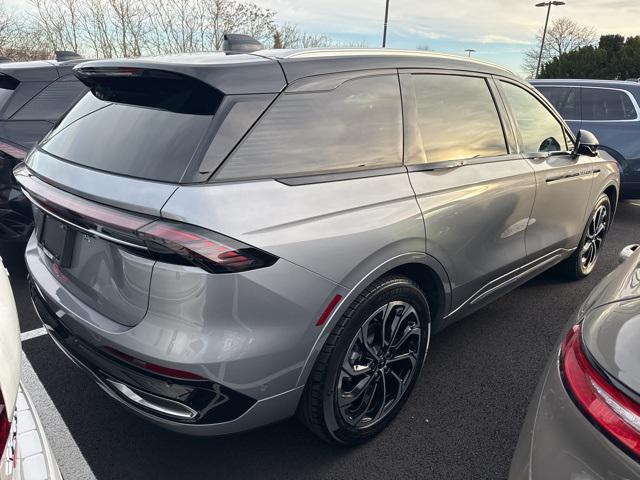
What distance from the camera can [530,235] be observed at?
321cm

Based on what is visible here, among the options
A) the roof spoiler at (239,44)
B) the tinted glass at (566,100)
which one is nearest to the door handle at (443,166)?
the roof spoiler at (239,44)

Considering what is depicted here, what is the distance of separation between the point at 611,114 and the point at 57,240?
686 centimetres

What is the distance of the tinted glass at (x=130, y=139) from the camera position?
5.84 feet

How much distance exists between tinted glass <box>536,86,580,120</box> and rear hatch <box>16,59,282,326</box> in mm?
6222

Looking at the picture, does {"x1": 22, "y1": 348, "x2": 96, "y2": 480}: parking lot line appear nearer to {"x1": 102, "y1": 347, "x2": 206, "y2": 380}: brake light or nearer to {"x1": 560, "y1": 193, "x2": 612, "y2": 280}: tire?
{"x1": 102, "y1": 347, "x2": 206, "y2": 380}: brake light

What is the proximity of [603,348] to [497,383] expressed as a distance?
5.68 ft

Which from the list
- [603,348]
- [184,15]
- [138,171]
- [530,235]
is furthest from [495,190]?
[184,15]

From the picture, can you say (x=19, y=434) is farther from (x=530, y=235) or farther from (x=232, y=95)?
(x=530, y=235)

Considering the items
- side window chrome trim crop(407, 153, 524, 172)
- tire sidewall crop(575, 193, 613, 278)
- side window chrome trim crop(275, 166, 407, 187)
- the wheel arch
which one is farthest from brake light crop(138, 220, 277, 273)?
tire sidewall crop(575, 193, 613, 278)

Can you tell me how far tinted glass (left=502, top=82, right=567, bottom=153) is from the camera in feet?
10.5

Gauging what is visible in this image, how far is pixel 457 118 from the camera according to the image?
106 inches

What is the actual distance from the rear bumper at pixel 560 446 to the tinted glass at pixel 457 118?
139 centimetres

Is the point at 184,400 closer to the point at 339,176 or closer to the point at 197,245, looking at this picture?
the point at 197,245

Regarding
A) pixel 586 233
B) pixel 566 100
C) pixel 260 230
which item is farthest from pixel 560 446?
pixel 566 100
